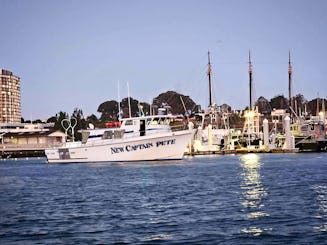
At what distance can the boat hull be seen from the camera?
7206 centimetres

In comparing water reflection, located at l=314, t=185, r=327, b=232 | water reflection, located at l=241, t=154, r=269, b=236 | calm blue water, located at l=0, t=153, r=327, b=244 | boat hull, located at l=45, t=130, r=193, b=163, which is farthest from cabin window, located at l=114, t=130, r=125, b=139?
water reflection, located at l=314, t=185, r=327, b=232

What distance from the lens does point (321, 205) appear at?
2686 cm

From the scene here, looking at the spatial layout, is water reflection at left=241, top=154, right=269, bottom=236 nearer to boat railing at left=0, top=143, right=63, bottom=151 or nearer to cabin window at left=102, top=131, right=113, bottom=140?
cabin window at left=102, top=131, right=113, bottom=140

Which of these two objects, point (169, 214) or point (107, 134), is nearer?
point (169, 214)

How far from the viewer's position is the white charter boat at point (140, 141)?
7212 centimetres

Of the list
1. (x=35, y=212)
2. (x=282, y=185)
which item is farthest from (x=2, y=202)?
(x=282, y=185)

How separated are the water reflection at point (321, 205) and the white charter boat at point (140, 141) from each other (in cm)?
3672

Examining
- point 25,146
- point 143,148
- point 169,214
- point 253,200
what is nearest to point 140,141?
point 143,148

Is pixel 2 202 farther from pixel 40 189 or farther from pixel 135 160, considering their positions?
pixel 135 160

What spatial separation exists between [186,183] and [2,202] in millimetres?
13526

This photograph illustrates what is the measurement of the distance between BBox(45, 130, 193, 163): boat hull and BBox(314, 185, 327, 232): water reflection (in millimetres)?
36563

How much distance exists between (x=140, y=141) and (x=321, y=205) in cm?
4645

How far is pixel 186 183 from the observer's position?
41.1 m

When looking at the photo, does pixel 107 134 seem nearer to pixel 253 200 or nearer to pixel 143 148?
pixel 143 148
